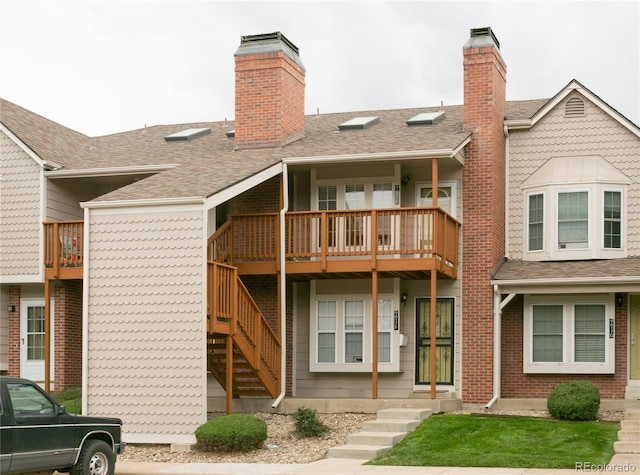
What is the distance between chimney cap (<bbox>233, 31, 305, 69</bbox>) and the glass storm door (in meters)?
7.10

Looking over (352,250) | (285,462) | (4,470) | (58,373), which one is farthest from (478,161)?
(4,470)

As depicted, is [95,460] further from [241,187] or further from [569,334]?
[569,334]

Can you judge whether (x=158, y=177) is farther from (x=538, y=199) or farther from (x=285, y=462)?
(x=538, y=199)

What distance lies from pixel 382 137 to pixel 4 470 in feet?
45.1

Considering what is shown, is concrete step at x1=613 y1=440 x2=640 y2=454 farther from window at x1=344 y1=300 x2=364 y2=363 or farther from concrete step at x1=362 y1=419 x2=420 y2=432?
window at x1=344 y1=300 x2=364 y2=363

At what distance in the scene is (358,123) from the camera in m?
27.6

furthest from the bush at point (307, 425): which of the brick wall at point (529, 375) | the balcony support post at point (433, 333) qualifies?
the brick wall at point (529, 375)

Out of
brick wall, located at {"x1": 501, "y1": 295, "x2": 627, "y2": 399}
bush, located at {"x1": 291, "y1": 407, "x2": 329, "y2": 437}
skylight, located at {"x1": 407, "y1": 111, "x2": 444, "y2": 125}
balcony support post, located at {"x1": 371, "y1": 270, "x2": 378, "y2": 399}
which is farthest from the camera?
skylight, located at {"x1": 407, "y1": 111, "x2": 444, "y2": 125}

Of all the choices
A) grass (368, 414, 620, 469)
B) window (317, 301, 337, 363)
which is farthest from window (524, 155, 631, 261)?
grass (368, 414, 620, 469)

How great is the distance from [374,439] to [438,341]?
6118 millimetres

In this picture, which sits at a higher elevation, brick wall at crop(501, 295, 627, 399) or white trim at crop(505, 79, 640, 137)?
white trim at crop(505, 79, 640, 137)

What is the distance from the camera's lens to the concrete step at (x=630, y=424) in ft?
64.7

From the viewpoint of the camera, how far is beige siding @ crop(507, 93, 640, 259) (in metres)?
25.1

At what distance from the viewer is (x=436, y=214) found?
76.4 feet
